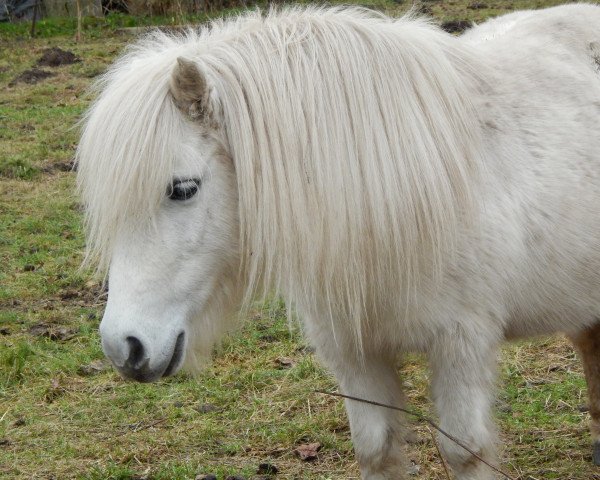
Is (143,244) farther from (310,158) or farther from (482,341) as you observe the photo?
(482,341)

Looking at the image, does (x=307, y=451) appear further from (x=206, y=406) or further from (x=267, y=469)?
(x=206, y=406)

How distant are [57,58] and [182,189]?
916cm

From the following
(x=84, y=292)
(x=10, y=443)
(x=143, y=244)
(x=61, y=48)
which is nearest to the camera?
(x=143, y=244)

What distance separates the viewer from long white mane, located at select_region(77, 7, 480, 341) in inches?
92.4

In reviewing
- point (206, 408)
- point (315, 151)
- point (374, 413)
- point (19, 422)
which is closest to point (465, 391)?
point (374, 413)

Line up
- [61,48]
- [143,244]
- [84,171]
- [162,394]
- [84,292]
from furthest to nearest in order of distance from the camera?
[61,48], [84,292], [162,394], [84,171], [143,244]

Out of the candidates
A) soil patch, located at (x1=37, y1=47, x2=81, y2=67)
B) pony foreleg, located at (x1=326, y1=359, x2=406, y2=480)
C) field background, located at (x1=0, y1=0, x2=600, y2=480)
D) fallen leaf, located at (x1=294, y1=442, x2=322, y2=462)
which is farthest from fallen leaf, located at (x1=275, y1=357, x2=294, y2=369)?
soil patch, located at (x1=37, y1=47, x2=81, y2=67)

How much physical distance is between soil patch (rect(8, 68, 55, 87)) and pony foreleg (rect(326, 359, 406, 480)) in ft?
26.9

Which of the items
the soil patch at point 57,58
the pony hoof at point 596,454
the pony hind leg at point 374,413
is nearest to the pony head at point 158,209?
the pony hind leg at point 374,413

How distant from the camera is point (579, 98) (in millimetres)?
A: 2928

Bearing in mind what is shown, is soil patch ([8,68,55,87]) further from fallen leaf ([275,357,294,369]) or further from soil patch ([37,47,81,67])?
fallen leaf ([275,357,294,369])

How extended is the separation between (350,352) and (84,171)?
0.91 meters

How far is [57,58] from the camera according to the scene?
35.8 feet

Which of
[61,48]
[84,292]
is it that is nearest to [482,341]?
[84,292]
